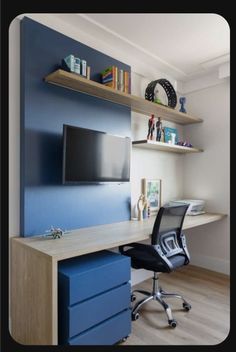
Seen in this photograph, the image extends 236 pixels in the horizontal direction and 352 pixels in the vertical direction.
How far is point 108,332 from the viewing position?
164 cm

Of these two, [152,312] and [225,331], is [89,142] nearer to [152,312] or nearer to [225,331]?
[152,312]

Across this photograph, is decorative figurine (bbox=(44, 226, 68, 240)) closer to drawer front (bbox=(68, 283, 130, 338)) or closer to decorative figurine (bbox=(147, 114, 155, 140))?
drawer front (bbox=(68, 283, 130, 338))

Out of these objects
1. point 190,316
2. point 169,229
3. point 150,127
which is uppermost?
point 150,127

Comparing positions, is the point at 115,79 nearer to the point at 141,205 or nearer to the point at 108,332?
the point at 141,205

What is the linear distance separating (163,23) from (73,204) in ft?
5.77

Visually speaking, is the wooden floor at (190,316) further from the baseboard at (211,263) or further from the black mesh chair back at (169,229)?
the black mesh chair back at (169,229)

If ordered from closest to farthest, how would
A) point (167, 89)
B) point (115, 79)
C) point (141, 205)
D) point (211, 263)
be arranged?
point (115, 79)
point (141, 205)
point (167, 89)
point (211, 263)

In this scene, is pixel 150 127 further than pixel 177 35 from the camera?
Yes

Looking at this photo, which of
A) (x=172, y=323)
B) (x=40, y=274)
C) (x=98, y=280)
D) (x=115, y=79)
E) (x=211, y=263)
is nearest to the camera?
(x=40, y=274)

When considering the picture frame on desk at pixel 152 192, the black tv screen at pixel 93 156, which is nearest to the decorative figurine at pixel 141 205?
the picture frame on desk at pixel 152 192

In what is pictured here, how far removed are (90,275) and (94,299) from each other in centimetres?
16

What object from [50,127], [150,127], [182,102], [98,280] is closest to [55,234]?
[98,280]

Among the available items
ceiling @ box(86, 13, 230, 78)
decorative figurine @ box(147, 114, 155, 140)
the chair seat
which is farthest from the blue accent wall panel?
decorative figurine @ box(147, 114, 155, 140)

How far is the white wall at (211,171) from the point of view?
124 inches
